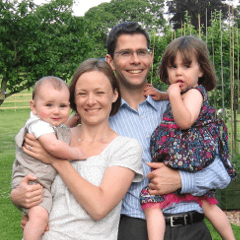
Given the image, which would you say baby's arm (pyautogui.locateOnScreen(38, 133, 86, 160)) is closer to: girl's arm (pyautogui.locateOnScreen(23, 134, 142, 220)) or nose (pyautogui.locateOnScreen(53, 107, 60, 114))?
girl's arm (pyautogui.locateOnScreen(23, 134, 142, 220))

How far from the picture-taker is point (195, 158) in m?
2.24

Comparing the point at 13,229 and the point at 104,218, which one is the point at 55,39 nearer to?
the point at 13,229

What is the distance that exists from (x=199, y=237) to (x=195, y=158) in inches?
19.0

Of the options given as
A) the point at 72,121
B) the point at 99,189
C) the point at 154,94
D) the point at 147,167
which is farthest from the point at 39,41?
the point at 99,189

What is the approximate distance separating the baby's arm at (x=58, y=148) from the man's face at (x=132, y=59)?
67cm

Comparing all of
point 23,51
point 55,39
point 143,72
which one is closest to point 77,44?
point 55,39

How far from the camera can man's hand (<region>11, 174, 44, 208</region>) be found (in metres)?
2.07

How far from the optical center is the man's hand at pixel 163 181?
2219 millimetres

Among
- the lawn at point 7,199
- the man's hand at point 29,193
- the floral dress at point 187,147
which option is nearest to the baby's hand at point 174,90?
the floral dress at point 187,147

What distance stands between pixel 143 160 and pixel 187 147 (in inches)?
11.8

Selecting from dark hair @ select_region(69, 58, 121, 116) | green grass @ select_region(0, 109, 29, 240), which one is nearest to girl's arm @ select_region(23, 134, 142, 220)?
dark hair @ select_region(69, 58, 121, 116)

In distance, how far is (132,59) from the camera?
2.48m

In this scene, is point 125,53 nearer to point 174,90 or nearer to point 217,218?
point 174,90

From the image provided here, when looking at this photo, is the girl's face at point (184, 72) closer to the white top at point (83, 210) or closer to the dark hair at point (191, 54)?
the dark hair at point (191, 54)
